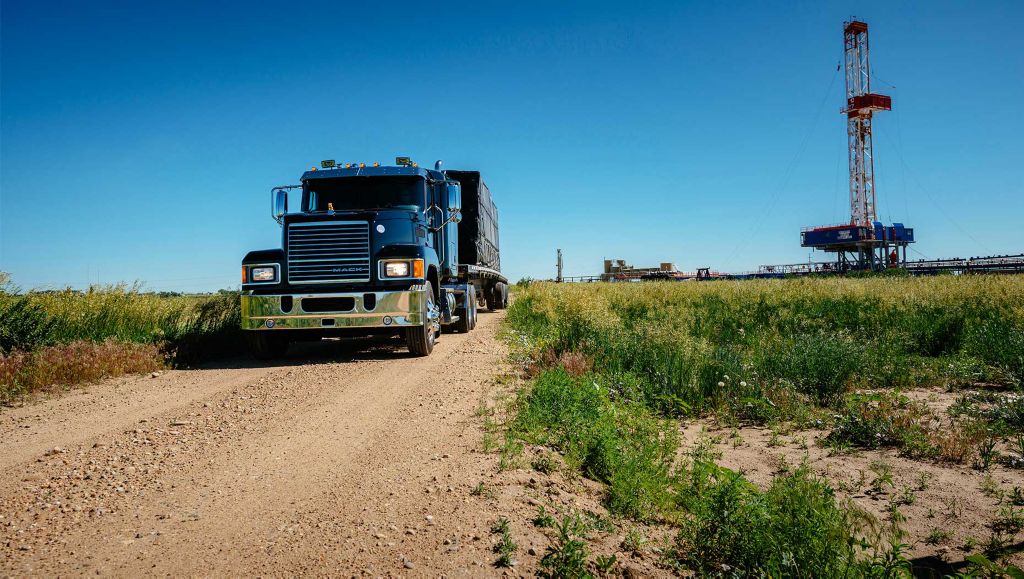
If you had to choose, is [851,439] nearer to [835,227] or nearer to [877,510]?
[877,510]

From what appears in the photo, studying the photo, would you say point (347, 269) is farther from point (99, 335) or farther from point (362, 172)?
point (99, 335)

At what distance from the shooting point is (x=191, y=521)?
335cm

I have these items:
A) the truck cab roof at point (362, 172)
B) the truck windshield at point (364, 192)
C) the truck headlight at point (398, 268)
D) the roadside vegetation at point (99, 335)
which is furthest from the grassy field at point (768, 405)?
the roadside vegetation at point (99, 335)

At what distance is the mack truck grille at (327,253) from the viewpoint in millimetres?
10094

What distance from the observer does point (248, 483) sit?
3.97 meters

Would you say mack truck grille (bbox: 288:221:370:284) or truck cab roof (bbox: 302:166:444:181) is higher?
truck cab roof (bbox: 302:166:444:181)

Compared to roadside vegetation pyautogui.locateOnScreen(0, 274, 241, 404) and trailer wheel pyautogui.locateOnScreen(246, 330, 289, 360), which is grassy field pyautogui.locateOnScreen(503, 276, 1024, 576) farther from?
roadside vegetation pyautogui.locateOnScreen(0, 274, 241, 404)

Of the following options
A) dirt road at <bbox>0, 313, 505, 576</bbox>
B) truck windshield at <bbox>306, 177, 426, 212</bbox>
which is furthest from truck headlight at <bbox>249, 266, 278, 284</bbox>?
dirt road at <bbox>0, 313, 505, 576</bbox>

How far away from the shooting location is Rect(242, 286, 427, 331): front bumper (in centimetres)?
974

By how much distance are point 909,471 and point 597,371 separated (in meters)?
3.84

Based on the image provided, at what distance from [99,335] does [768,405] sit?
11822 mm

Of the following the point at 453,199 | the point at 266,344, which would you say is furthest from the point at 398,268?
the point at 266,344

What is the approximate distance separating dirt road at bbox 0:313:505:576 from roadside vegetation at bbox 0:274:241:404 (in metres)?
1.15

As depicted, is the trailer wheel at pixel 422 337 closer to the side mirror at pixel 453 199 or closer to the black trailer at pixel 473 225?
the side mirror at pixel 453 199
